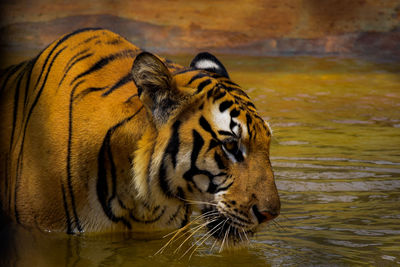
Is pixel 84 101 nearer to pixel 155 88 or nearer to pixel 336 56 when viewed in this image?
pixel 155 88

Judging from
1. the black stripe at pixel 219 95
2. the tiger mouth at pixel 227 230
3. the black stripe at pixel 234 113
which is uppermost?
the black stripe at pixel 219 95

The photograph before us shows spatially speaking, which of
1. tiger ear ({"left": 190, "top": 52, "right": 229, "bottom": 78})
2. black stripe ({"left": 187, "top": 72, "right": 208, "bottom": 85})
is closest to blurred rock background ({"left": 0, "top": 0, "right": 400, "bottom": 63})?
tiger ear ({"left": 190, "top": 52, "right": 229, "bottom": 78})

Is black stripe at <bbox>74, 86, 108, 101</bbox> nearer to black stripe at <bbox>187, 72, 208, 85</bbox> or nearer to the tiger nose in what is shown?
black stripe at <bbox>187, 72, 208, 85</bbox>

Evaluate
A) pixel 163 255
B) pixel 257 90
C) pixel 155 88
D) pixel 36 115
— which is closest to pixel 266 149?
pixel 155 88

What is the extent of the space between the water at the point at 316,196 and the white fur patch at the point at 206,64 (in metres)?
0.65

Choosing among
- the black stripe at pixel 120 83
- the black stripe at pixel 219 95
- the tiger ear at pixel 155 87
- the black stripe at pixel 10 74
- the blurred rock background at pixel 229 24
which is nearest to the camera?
the tiger ear at pixel 155 87

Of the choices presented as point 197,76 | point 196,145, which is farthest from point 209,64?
point 196,145

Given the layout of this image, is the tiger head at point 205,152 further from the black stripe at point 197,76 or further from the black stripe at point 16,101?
the black stripe at point 16,101

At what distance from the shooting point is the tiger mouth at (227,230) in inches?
90.6

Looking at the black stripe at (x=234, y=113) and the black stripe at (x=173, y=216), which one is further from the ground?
the black stripe at (x=234, y=113)

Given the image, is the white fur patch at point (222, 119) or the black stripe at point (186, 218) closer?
the white fur patch at point (222, 119)

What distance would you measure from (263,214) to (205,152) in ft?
0.88

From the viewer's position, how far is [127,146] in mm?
2357

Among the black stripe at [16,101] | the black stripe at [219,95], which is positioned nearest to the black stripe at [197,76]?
the black stripe at [219,95]
